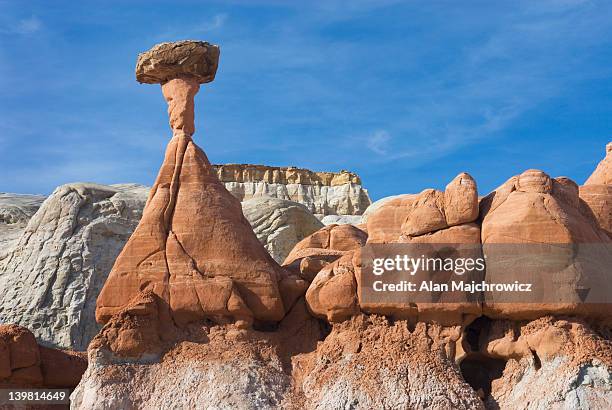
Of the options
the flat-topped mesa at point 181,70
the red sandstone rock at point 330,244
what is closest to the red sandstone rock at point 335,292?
the red sandstone rock at point 330,244

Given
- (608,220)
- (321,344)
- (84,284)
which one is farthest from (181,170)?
(84,284)

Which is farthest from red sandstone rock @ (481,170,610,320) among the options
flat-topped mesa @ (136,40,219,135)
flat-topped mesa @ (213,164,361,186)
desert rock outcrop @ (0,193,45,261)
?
flat-topped mesa @ (213,164,361,186)

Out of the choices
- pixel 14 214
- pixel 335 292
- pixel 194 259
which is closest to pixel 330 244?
pixel 335 292

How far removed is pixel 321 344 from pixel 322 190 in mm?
58074

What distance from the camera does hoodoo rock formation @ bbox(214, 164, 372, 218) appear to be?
7906cm

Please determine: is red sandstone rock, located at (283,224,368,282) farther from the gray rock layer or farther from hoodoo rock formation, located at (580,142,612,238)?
the gray rock layer

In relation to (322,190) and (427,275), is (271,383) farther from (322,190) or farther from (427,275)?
(322,190)

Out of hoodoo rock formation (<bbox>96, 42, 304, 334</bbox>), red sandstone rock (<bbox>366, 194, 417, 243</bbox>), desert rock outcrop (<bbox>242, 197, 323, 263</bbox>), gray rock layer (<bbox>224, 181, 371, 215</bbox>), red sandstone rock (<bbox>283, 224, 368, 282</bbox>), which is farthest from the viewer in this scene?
gray rock layer (<bbox>224, 181, 371, 215</bbox>)

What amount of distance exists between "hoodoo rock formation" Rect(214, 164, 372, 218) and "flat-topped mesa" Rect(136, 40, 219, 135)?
169 ft

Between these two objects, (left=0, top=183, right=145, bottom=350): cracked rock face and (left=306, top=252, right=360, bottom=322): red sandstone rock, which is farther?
(left=0, top=183, right=145, bottom=350): cracked rock face

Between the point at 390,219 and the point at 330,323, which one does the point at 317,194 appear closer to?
the point at 390,219

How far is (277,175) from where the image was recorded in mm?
85688

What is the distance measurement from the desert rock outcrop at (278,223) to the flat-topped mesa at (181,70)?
50.2 feet

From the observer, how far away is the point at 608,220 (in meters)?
25.7
